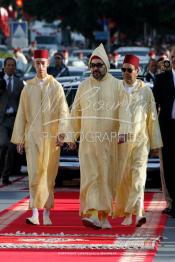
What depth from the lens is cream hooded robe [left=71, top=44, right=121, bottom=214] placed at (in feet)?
46.2

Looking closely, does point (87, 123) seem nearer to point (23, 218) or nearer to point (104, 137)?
point (104, 137)

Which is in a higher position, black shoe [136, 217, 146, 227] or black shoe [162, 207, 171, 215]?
black shoe [136, 217, 146, 227]

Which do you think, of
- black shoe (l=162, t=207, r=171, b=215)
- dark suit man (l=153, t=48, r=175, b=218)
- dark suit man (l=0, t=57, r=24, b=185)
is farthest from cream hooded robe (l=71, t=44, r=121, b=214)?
dark suit man (l=0, t=57, r=24, b=185)

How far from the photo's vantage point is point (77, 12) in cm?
8131

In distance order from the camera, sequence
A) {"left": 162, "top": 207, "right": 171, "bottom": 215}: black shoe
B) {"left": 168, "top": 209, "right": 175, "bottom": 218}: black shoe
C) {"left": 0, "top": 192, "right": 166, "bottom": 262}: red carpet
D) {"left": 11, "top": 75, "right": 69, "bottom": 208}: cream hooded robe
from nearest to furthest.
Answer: {"left": 0, "top": 192, "right": 166, "bottom": 262}: red carpet → {"left": 11, "top": 75, "right": 69, "bottom": 208}: cream hooded robe → {"left": 168, "top": 209, "right": 175, "bottom": 218}: black shoe → {"left": 162, "top": 207, "right": 171, "bottom": 215}: black shoe

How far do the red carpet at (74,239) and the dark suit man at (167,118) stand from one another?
23.9 inches

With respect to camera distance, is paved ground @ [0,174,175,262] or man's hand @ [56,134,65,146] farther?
man's hand @ [56,134,65,146]

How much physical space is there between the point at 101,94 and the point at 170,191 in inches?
86.9

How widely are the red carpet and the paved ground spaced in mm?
81

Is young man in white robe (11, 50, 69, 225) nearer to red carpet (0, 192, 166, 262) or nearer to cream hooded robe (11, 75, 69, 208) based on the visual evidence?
cream hooded robe (11, 75, 69, 208)

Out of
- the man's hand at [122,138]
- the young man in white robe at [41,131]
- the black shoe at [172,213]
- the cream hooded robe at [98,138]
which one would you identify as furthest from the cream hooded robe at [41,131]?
the black shoe at [172,213]

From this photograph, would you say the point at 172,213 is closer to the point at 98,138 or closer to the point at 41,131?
the point at 98,138

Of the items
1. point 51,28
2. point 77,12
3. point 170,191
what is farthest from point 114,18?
point 170,191

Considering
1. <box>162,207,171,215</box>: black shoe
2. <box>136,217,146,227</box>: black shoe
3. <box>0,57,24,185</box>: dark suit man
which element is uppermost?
<box>0,57,24,185</box>: dark suit man
